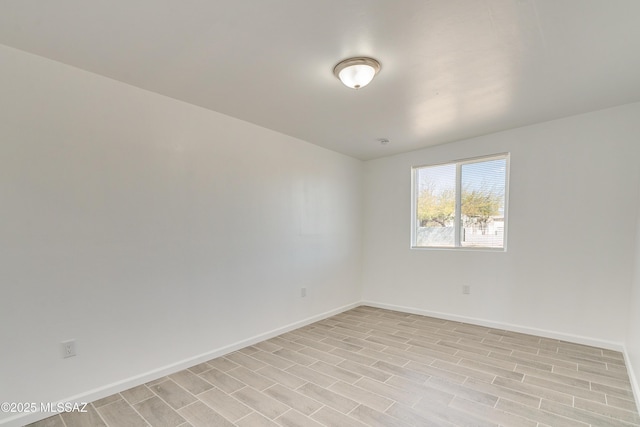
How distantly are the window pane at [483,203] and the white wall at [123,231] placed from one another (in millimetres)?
2418

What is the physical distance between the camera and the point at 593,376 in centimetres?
245

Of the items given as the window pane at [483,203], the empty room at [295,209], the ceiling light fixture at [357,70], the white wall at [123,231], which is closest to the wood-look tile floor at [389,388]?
the empty room at [295,209]

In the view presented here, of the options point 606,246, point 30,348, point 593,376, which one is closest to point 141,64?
point 30,348

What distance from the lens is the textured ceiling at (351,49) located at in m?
1.57

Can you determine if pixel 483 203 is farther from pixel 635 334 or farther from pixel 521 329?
pixel 635 334

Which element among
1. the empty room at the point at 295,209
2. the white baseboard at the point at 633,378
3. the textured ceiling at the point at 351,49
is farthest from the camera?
the white baseboard at the point at 633,378

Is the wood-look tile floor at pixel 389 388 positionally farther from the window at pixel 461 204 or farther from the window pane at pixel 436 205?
the window pane at pixel 436 205

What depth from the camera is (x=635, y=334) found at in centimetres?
239

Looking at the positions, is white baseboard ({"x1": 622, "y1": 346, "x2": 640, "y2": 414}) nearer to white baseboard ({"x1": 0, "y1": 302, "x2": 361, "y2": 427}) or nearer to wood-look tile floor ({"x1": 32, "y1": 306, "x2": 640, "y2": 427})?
wood-look tile floor ({"x1": 32, "y1": 306, "x2": 640, "y2": 427})

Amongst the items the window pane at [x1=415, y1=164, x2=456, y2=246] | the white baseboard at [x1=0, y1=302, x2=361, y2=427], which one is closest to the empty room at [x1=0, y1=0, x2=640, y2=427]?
the white baseboard at [x1=0, y1=302, x2=361, y2=427]

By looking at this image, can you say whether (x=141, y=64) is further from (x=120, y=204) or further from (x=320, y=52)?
(x=320, y=52)

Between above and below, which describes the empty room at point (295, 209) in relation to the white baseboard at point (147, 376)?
above

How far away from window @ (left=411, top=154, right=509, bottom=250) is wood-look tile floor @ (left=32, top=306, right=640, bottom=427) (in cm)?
126

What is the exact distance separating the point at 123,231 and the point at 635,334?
4.15 metres
